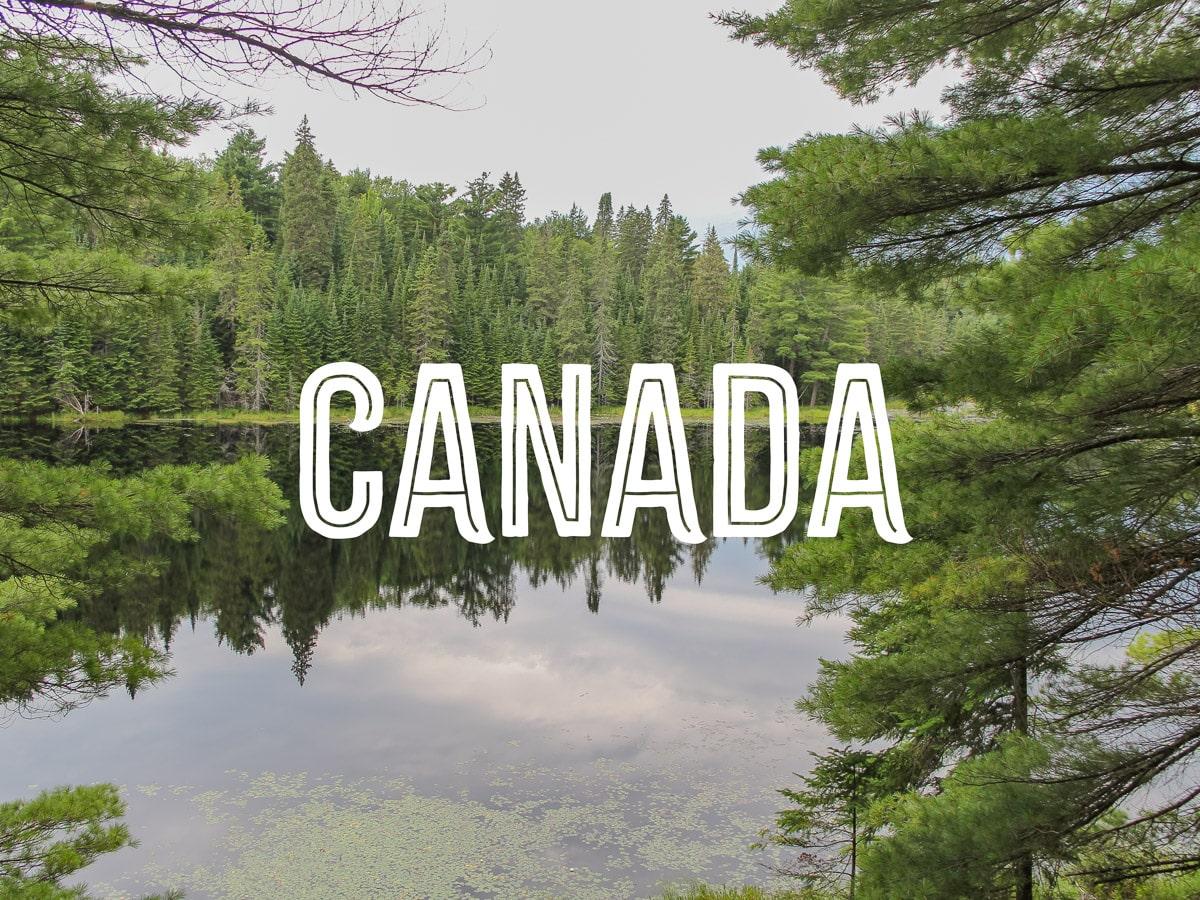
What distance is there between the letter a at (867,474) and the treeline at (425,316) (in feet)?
104

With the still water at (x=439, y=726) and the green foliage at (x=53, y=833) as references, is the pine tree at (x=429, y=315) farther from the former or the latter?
the green foliage at (x=53, y=833)

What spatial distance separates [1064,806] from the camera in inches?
163

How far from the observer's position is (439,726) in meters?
14.6

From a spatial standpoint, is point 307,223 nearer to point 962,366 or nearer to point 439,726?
point 439,726

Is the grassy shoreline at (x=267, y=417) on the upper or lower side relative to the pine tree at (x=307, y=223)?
lower

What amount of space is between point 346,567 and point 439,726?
9.47 metres

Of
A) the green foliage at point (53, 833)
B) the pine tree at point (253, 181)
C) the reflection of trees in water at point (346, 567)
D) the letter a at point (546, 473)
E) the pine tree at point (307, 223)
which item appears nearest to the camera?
the green foliage at point (53, 833)

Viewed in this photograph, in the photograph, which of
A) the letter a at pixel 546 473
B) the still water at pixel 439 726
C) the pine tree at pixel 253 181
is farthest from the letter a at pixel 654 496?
the pine tree at pixel 253 181

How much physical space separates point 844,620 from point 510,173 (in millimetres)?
64655

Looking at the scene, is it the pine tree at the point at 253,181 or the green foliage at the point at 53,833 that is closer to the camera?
the green foliage at the point at 53,833

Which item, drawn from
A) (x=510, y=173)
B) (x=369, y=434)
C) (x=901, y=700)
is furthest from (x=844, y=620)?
(x=510, y=173)

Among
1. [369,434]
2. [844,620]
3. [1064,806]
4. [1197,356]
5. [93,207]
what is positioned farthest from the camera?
[369,434]

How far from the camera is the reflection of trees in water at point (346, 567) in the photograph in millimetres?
19141

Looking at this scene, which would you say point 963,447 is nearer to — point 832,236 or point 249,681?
point 832,236
